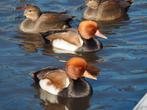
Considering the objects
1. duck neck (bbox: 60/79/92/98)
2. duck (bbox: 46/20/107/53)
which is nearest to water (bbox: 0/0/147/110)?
duck neck (bbox: 60/79/92/98)

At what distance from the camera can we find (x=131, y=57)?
12250 millimetres

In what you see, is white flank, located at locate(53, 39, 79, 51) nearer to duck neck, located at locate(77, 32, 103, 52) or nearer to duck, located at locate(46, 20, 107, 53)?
duck, located at locate(46, 20, 107, 53)

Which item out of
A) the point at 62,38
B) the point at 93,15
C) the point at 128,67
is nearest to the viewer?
the point at 128,67

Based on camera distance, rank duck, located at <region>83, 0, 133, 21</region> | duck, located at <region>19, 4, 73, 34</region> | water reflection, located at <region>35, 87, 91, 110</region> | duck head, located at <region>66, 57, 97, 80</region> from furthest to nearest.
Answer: duck, located at <region>83, 0, 133, 21</region>, duck, located at <region>19, 4, 73, 34</region>, duck head, located at <region>66, 57, 97, 80</region>, water reflection, located at <region>35, 87, 91, 110</region>

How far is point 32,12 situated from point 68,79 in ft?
12.2

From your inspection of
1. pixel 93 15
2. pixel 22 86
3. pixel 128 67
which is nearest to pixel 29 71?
pixel 22 86

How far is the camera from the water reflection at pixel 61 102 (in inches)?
408

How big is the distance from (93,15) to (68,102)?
184 inches

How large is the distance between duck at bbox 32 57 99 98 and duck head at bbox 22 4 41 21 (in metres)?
3.43

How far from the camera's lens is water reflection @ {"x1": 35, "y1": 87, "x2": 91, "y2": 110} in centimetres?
1036

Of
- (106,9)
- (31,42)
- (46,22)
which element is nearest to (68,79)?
(31,42)

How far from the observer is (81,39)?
13227 millimetres

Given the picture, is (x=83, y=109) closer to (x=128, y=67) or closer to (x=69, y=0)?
(x=128, y=67)

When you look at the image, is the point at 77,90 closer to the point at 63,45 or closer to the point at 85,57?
the point at 85,57
